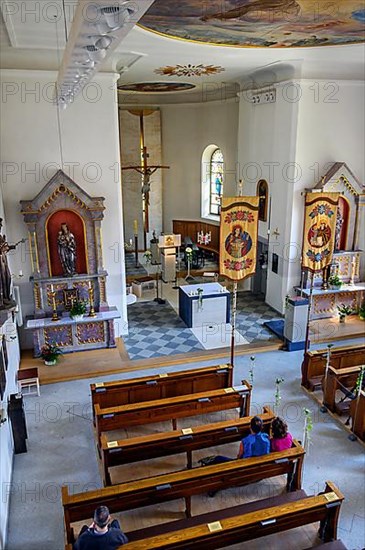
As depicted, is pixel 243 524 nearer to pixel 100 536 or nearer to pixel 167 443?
pixel 100 536

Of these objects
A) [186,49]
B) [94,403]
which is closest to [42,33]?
[186,49]

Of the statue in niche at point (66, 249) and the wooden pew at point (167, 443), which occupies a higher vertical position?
the statue in niche at point (66, 249)

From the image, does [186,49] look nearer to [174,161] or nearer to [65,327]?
[65,327]

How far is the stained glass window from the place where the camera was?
59.8 feet

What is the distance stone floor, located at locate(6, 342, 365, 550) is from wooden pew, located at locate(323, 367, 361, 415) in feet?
0.74

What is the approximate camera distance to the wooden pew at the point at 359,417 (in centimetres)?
785

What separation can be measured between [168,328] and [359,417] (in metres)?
5.78

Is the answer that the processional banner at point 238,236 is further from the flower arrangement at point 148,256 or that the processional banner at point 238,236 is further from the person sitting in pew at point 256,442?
the flower arrangement at point 148,256

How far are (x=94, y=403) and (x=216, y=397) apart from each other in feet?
6.97

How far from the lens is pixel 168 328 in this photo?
493 inches

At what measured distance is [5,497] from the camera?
633cm

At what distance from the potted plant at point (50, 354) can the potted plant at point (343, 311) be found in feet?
24.0

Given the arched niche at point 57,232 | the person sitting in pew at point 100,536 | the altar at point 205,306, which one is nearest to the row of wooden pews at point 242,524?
the person sitting in pew at point 100,536

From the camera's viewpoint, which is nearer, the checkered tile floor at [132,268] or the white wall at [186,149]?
the checkered tile floor at [132,268]
